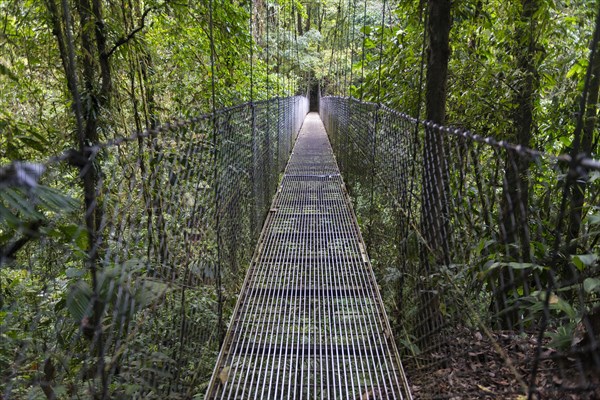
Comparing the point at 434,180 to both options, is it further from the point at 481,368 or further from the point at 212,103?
the point at 212,103

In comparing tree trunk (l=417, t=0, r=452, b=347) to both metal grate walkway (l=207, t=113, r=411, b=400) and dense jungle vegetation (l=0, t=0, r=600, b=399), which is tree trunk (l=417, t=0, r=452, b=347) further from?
metal grate walkway (l=207, t=113, r=411, b=400)

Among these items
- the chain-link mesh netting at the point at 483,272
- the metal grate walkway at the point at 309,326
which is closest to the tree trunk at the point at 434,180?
the chain-link mesh netting at the point at 483,272

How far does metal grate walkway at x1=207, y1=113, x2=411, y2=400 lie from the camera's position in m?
1.68

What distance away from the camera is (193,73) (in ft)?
12.8

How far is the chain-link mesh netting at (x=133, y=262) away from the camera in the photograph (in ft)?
3.07

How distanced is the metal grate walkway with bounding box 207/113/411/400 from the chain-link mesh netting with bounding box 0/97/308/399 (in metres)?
0.14

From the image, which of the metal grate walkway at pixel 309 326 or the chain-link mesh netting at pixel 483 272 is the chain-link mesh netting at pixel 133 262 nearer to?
the metal grate walkway at pixel 309 326

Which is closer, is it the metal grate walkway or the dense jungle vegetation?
the dense jungle vegetation

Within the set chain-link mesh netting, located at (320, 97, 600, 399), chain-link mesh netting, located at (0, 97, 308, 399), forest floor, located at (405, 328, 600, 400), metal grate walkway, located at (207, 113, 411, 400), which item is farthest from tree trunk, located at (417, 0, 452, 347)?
chain-link mesh netting, located at (0, 97, 308, 399)

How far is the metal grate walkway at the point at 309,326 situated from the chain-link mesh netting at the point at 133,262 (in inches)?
5.6

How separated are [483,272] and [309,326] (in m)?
0.99

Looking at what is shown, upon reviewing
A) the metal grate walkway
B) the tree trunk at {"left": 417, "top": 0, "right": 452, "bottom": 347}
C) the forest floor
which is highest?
the tree trunk at {"left": 417, "top": 0, "right": 452, "bottom": 347}

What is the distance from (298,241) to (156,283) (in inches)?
81.5

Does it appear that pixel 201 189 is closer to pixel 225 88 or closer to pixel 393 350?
pixel 393 350
